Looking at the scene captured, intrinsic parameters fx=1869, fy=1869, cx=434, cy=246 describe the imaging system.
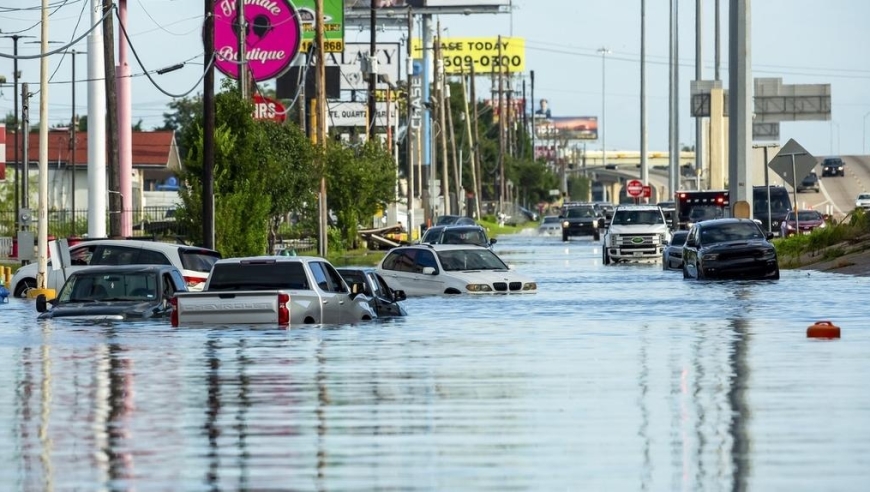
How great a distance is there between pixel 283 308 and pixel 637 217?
4214cm

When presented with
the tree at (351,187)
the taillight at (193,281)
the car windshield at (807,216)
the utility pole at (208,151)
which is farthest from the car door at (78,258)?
the car windshield at (807,216)

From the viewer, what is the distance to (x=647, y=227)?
65.2 m

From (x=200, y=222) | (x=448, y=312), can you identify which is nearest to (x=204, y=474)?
(x=448, y=312)

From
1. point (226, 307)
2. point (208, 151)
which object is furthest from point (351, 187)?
point (226, 307)

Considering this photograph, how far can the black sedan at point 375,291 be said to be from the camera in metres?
29.2

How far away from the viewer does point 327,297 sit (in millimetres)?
26359

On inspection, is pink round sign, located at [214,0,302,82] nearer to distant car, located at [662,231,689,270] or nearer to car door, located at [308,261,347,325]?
distant car, located at [662,231,689,270]

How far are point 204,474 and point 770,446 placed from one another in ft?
13.1

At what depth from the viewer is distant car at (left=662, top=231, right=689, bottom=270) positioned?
5450 cm

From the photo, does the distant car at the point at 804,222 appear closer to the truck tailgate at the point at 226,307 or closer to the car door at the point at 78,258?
the car door at the point at 78,258

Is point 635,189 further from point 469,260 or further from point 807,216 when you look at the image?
point 469,260

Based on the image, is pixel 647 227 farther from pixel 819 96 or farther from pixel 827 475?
pixel 827 475

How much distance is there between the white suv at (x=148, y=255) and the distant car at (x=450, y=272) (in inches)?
185

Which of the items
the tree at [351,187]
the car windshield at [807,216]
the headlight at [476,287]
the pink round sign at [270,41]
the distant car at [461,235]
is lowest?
the headlight at [476,287]
